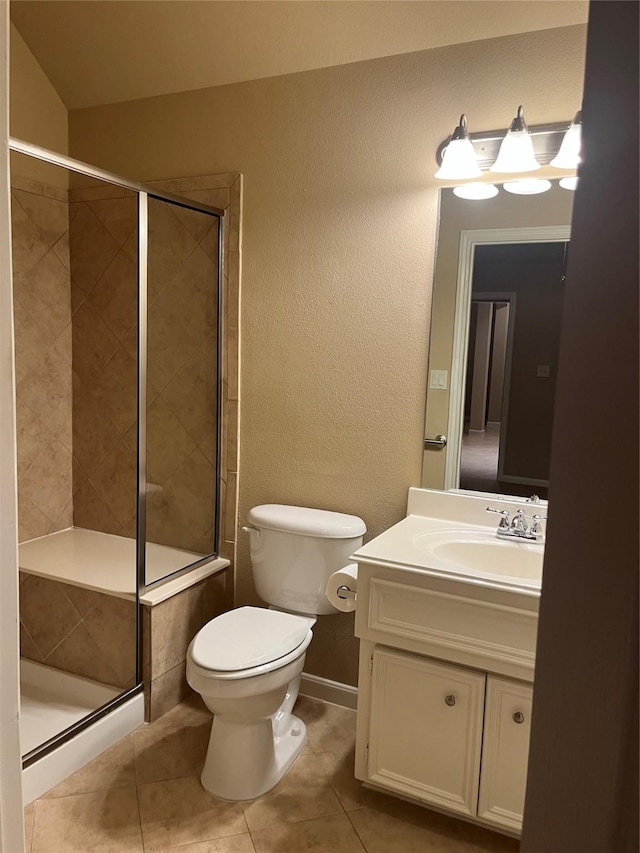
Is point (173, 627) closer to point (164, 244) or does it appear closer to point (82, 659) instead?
point (82, 659)

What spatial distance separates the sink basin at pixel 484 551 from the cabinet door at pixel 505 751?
0.36 meters

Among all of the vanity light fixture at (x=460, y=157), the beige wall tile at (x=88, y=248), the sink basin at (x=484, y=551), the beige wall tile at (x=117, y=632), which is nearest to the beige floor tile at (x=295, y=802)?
the beige wall tile at (x=117, y=632)

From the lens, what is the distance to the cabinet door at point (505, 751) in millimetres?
1709

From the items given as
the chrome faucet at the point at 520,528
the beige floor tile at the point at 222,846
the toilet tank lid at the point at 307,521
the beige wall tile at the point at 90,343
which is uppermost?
the beige wall tile at the point at 90,343

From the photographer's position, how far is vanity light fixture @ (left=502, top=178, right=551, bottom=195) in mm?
2023

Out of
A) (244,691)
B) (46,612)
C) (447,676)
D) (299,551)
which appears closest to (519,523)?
(447,676)

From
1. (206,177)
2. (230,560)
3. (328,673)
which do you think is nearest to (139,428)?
(230,560)

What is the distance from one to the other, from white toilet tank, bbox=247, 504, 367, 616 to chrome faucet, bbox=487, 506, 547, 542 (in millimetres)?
510

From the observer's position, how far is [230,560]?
107 inches

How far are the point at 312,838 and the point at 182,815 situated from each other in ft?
1.32

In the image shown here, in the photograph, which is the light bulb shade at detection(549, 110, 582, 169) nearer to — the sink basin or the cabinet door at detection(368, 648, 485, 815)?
the sink basin

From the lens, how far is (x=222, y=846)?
1.81 metres

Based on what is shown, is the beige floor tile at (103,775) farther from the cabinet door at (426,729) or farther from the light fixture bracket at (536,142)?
the light fixture bracket at (536,142)

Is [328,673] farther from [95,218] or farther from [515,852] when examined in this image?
[95,218]
